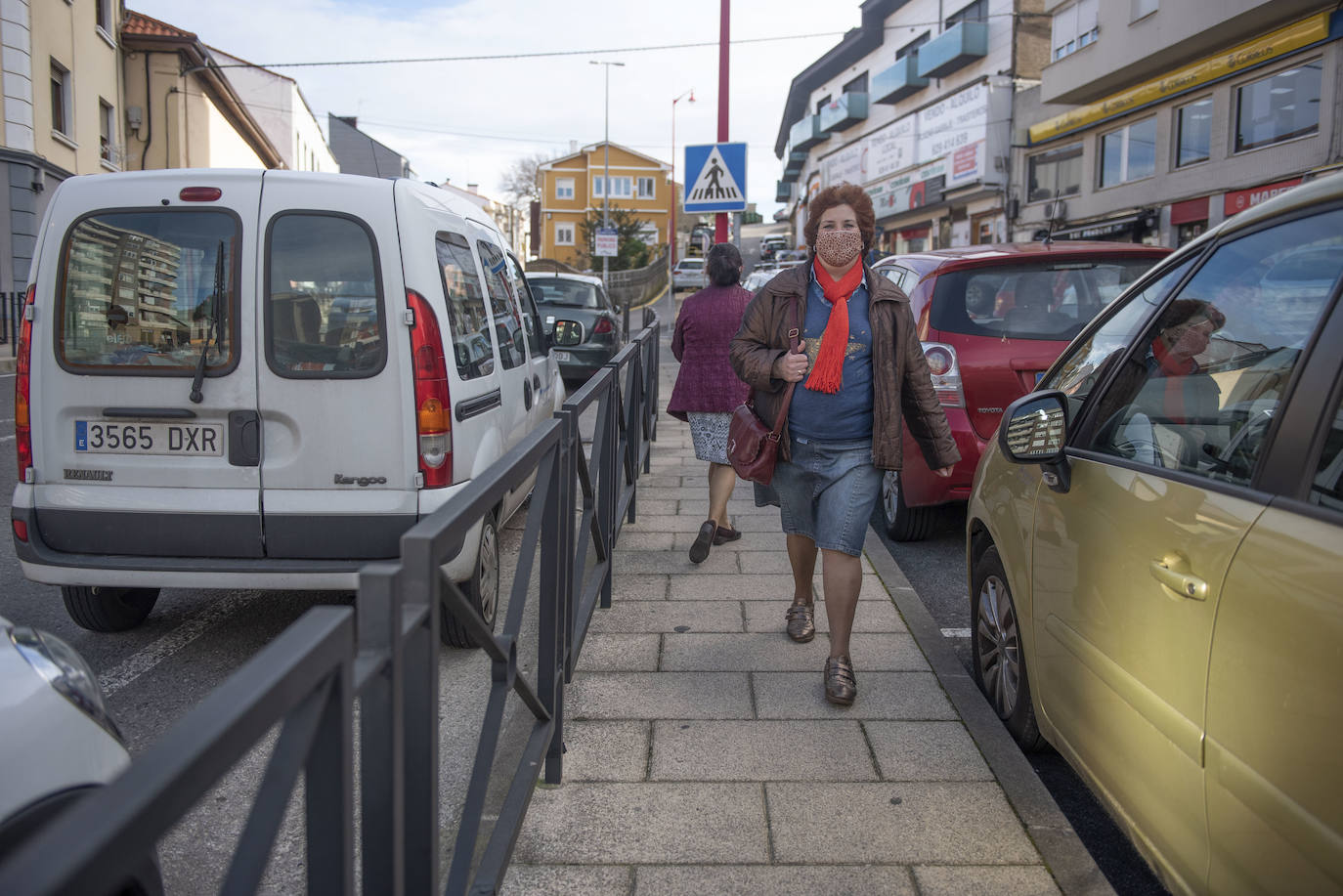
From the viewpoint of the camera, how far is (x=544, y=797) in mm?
3072

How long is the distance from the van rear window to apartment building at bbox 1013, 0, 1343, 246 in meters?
14.6

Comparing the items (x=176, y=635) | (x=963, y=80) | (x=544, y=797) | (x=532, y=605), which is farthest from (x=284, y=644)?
(x=963, y=80)

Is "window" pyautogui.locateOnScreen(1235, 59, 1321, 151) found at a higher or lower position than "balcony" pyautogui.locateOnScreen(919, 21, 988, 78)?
lower

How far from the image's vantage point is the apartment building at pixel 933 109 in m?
33.0

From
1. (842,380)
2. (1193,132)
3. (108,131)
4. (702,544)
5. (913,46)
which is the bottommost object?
(702,544)

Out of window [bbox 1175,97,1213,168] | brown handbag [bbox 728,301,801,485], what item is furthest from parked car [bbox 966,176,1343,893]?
window [bbox 1175,97,1213,168]

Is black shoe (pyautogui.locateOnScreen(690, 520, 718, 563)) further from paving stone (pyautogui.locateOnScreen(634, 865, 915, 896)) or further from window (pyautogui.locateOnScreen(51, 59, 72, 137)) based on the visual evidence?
window (pyautogui.locateOnScreen(51, 59, 72, 137))

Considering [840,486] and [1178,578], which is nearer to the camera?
[1178,578]

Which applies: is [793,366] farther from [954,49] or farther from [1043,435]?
[954,49]

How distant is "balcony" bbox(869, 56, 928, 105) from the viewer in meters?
41.4

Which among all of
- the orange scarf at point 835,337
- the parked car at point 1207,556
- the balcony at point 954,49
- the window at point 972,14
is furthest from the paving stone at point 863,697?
the window at point 972,14

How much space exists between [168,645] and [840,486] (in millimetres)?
2813

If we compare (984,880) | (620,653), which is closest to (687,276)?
(620,653)

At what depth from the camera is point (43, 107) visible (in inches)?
852
